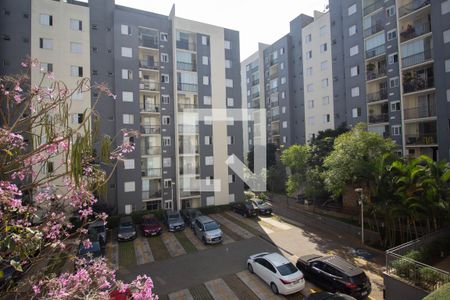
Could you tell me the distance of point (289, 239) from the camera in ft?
69.5

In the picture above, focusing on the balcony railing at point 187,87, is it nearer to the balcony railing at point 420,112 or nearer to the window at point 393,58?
the window at point 393,58

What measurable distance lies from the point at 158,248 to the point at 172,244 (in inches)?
46.3

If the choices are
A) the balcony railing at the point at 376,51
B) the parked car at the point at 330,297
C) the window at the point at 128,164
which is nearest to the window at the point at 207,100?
the window at the point at 128,164

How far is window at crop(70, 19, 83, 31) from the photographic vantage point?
1027 inches

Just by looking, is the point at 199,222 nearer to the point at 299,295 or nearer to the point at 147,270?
the point at 147,270

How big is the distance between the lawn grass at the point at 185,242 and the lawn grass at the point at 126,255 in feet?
12.2

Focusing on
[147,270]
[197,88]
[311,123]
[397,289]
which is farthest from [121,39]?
[397,289]

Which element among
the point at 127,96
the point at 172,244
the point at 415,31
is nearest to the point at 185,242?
the point at 172,244

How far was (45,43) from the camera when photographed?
25.2 meters

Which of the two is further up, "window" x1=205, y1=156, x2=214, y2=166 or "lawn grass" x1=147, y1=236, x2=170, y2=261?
"window" x1=205, y1=156, x2=214, y2=166

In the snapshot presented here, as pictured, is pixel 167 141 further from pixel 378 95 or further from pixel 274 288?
pixel 378 95

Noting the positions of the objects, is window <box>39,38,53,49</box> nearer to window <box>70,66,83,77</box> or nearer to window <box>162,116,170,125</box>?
window <box>70,66,83,77</box>

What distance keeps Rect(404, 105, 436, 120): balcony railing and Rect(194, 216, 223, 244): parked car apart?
71.2 feet

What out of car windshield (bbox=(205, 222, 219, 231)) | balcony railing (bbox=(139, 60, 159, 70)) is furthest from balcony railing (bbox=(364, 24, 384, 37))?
car windshield (bbox=(205, 222, 219, 231))
